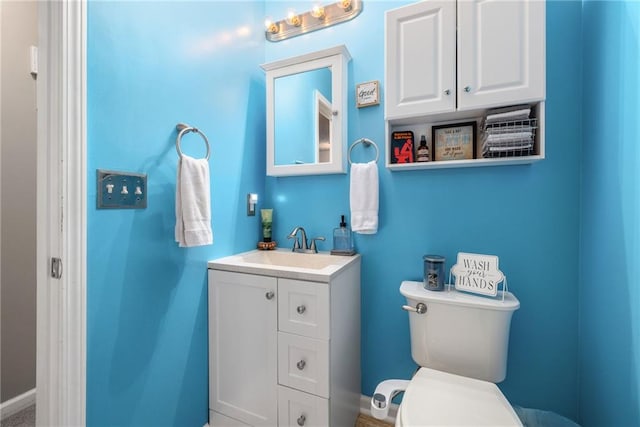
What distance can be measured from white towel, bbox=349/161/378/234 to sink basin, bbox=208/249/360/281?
0.19 meters

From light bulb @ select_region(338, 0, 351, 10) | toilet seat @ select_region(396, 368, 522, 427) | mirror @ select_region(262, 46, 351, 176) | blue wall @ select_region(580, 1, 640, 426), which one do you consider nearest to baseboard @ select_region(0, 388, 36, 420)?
mirror @ select_region(262, 46, 351, 176)

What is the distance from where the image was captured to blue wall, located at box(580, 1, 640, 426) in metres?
0.83

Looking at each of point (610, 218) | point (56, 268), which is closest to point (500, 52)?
point (610, 218)

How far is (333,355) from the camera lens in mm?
1132

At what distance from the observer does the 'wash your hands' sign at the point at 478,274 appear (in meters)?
1.11

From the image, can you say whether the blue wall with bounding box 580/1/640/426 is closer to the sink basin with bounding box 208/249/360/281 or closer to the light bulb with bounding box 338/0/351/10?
the sink basin with bounding box 208/249/360/281

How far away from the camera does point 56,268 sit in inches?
33.4

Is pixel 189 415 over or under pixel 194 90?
under

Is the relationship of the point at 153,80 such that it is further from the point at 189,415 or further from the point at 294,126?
the point at 189,415

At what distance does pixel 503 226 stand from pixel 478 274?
1.01ft

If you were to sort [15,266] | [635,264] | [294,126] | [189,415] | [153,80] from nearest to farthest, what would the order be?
[635,264], [153,80], [189,415], [15,266], [294,126]

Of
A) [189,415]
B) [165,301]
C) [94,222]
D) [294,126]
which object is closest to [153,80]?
[94,222]

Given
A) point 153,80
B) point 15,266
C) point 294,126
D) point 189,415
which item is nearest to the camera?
point 153,80

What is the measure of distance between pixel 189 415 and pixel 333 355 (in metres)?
0.78
